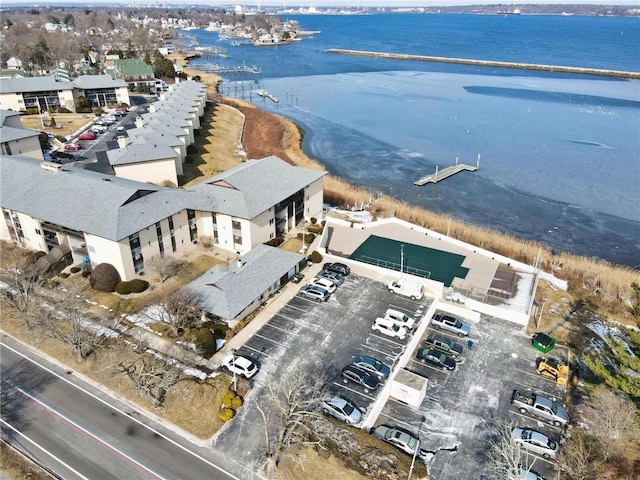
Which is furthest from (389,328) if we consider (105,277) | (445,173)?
(445,173)

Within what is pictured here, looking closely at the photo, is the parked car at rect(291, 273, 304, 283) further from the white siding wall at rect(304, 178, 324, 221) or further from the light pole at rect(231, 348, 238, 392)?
the white siding wall at rect(304, 178, 324, 221)

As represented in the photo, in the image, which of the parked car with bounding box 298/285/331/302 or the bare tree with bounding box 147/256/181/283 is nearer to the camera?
the parked car with bounding box 298/285/331/302

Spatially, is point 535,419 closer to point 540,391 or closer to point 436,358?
point 540,391

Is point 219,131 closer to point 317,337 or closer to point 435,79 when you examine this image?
point 317,337

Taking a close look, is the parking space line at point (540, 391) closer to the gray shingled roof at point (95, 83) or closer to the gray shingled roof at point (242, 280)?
the gray shingled roof at point (242, 280)

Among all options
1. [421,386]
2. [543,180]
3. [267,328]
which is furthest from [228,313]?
[543,180]

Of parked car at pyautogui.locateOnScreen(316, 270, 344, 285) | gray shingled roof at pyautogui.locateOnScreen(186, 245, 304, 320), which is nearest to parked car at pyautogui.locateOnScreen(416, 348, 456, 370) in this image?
parked car at pyautogui.locateOnScreen(316, 270, 344, 285)
